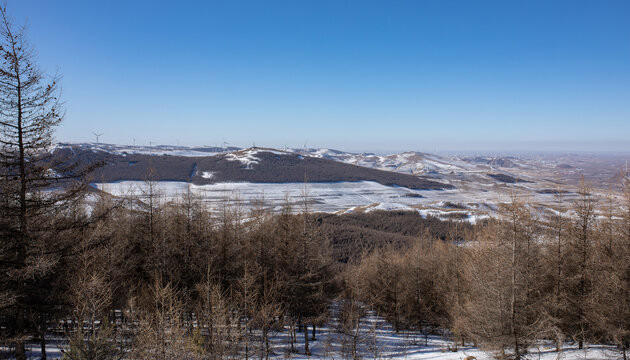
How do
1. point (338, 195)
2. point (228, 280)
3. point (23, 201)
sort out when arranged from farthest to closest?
point (338, 195) → point (228, 280) → point (23, 201)

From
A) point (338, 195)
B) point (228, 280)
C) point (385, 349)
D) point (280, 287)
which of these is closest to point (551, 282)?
point (385, 349)

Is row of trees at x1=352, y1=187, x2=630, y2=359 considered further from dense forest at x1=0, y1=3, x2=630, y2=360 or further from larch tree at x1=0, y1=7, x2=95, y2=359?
larch tree at x1=0, y1=7, x2=95, y2=359

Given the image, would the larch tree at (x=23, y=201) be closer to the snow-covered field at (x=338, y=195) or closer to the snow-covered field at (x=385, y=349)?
the snow-covered field at (x=385, y=349)

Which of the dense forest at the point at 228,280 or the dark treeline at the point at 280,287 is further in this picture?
the dark treeline at the point at 280,287

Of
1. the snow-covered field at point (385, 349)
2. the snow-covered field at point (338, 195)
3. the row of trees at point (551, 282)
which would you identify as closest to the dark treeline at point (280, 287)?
the row of trees at point (551, 282)

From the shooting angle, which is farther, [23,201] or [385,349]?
[385,349]

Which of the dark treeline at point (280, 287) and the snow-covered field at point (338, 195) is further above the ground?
the dark treeline at point (280, 287)

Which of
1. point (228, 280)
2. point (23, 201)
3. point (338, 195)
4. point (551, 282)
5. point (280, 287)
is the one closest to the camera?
point (23, 201)

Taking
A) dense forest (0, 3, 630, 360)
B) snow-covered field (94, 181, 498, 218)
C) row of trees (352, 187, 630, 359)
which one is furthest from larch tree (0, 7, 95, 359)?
snow-covered field (94, 181, 498, 218)

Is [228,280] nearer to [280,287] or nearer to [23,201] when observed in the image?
[280,287]

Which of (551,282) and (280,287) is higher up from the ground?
(551,282)

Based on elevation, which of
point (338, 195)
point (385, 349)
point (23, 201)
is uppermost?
point (23, 201)
